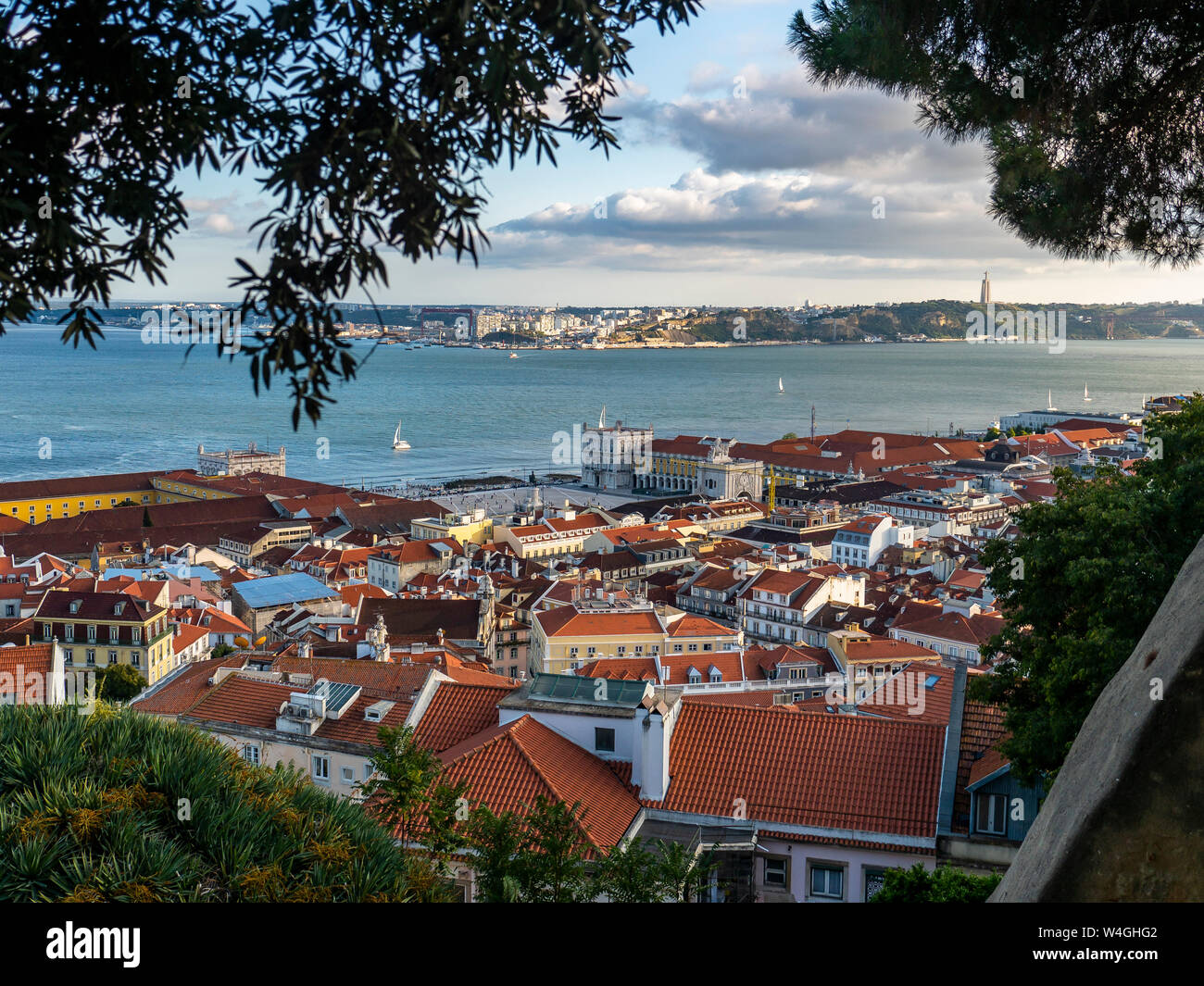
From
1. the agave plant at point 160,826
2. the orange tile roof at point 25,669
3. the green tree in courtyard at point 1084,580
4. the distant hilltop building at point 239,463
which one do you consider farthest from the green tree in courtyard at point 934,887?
the distant hilltop building at point 239,463

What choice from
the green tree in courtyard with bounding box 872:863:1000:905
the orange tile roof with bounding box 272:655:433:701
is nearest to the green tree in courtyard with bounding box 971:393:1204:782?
the green tree in courtyard with bounding box 872:863:1000:905

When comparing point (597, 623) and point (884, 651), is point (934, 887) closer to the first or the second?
point (884, 651)

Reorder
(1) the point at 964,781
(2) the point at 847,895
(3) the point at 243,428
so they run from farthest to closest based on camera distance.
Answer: (3) the point at 243,428 < (1) the point at 964,781 < (2) the point at 847,895

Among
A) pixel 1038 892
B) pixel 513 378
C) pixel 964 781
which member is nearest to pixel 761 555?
pixel 964 781

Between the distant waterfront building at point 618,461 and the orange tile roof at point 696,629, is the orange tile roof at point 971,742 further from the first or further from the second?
the distant waterfront building at point 618,461

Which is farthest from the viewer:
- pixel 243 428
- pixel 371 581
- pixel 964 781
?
pixel 243 428

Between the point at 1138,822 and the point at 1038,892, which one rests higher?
the point at 1138,822

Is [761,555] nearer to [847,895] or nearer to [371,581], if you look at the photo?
[371,581]
